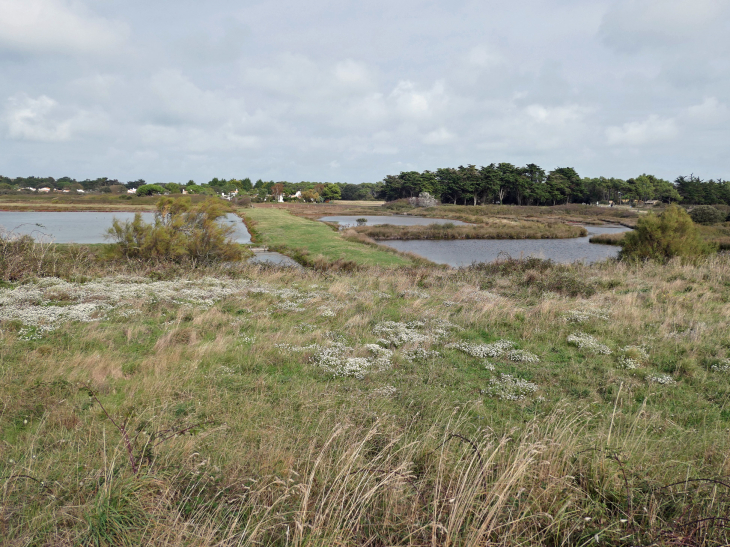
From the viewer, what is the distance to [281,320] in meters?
11.3

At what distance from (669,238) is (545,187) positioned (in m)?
94.4

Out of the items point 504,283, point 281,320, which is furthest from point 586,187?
point 281,320

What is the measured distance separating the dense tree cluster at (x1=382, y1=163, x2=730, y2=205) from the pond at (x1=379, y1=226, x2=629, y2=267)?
197ft

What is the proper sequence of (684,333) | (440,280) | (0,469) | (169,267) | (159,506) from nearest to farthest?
(159,506) < (0,469) < (684,333) < (440,280) < (169,267)

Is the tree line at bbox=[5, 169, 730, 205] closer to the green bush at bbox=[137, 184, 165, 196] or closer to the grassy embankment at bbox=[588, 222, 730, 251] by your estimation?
the green bush at bbox=[137, 184, 165, 196]

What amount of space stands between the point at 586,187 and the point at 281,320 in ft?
423

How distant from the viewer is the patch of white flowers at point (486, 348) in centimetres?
871

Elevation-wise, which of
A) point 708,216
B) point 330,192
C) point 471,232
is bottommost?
point 471,232

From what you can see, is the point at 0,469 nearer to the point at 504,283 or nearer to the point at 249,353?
the point at 249,353

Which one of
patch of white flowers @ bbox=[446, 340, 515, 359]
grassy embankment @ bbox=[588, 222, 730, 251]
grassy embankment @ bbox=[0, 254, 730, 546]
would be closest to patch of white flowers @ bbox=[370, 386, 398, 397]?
grassy embankment @ bbox=[0, 254, 730, 546]

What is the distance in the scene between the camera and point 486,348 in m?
8.96

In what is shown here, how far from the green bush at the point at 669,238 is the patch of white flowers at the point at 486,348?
62.5 ft

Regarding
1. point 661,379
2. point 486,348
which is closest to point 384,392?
point 486,348

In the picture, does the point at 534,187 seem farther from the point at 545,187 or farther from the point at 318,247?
the point at 318,247
